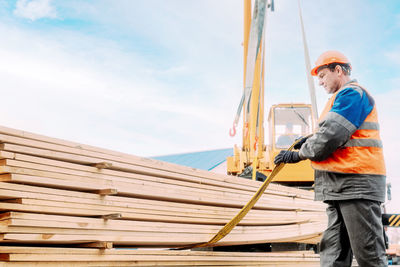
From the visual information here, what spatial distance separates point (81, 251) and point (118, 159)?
0.76 meters

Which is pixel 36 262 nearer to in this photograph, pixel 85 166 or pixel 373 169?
pixel 85 166

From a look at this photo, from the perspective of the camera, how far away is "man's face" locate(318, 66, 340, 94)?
3418mm

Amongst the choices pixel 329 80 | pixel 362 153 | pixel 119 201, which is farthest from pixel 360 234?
pixel 119 201

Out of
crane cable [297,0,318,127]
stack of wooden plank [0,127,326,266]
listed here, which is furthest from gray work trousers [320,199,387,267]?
crane cable [297,0,318,127]

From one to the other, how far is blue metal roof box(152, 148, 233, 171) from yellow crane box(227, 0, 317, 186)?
47.3ft

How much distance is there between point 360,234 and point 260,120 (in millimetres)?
6596

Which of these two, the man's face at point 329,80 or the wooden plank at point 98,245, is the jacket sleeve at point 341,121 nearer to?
the man's face at point 329,80

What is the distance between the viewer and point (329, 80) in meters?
3.44

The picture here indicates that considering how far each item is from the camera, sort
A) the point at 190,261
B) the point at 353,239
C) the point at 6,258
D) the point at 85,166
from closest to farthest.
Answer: the point at 6,258, the point at 353,239, the point at 85,166, the point at 190,261

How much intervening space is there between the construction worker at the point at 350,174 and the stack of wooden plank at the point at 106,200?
44.5 inches

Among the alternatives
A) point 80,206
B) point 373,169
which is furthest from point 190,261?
point 373,169

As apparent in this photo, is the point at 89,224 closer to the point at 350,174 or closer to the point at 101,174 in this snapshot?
the point at 101,174

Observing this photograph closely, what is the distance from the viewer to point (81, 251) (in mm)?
3158

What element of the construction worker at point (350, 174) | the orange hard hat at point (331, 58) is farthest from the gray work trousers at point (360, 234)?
the orange hard hat at point (331, 58)
